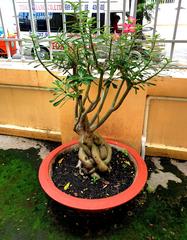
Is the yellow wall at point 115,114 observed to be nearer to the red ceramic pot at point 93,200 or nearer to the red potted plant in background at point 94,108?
the red potted plant in background at point 94,108

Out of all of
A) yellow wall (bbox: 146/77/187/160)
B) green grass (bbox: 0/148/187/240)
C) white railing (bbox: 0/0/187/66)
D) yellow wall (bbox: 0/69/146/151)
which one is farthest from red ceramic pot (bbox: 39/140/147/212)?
white railing (bbox: 0/0/187/66)

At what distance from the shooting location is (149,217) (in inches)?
69.2

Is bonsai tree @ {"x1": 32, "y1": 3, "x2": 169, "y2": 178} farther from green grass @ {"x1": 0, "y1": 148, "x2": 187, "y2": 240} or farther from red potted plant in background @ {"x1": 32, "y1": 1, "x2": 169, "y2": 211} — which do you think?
green grass @ {"x1": 0, "y1": 148, "x2": 187, "y2": 240}

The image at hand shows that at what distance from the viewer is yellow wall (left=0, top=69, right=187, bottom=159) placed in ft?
6.70

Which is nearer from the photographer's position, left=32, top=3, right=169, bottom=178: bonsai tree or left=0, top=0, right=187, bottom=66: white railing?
left=32, top=3, right=169, bottom=178: bonsai tree

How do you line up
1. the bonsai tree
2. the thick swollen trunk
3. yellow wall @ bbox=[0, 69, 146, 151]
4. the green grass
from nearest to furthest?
the bonsai tree
the green grass
the thick swollen trunk
yellow wall @ bbox=[0, 69, 146, 151]

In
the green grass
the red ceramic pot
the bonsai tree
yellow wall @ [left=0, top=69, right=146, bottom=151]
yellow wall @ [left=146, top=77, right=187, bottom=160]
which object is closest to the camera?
the bonsai tree

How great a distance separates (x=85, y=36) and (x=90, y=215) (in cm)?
115


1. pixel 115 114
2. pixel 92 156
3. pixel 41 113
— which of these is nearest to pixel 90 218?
pixel 92 156

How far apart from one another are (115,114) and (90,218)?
892mm

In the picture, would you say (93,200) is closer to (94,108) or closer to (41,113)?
(94,108)

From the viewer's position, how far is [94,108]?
1.73m

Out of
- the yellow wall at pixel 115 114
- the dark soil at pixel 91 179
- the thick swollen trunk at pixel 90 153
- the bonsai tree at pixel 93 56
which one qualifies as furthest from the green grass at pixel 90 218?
the bonsai tree at pixel 93 56

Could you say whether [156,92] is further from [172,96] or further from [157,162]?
[157,162]
